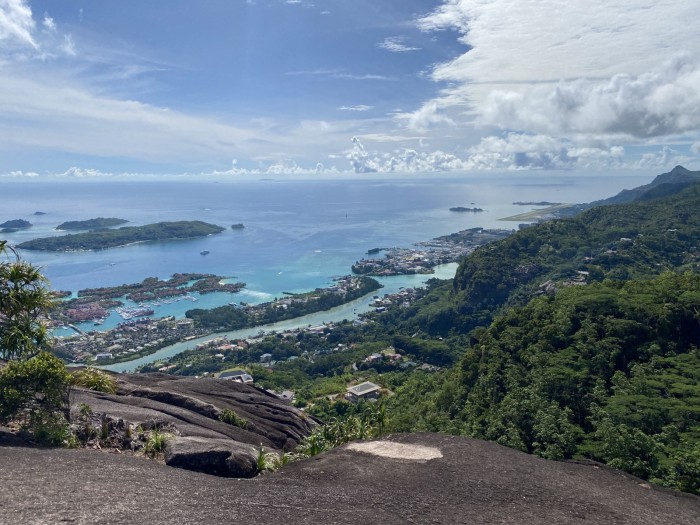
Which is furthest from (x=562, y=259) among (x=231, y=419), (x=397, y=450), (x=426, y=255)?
(x=397, y=450)

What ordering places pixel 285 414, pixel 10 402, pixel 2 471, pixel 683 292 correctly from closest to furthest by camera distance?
1. pixel 2 471
2. pixel 10 402
3. pixel 285 414
4. pixel 683 292

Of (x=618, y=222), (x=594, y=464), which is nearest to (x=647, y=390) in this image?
(x=594, y=464)

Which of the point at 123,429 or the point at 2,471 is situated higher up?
the point at 2,471

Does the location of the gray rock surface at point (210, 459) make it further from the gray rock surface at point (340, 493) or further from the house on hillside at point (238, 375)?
the house on hillside at point (238, 375)

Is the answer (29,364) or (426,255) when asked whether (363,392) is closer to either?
(29,364)

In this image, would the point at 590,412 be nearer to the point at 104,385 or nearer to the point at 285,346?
the point at 104,385

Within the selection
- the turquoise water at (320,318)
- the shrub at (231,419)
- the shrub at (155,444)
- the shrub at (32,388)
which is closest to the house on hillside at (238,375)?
the turquoise water at (320,318)
